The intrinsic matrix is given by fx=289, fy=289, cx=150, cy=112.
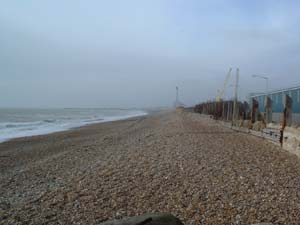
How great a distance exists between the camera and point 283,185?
6113 mm

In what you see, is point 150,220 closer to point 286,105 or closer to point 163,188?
point 163,188

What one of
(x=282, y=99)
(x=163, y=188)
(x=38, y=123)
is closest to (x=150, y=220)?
(x=163, y=188)

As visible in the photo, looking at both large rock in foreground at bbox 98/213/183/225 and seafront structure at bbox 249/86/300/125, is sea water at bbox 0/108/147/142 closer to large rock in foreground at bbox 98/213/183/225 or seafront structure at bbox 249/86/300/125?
seafront structure at bbox 249/86/300/125

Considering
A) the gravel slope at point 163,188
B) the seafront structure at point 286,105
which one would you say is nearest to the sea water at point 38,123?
the gravel slope at point 163,188

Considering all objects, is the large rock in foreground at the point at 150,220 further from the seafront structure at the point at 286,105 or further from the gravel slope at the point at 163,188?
the seafront structure at the point at 286,105

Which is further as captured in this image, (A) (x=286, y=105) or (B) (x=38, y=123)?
(B) (x=38, y=123)

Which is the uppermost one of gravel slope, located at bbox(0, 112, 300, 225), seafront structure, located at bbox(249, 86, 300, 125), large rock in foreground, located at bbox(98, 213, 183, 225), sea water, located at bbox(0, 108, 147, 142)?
A: seafront structure, located at bbox(249, 86, 300, 125)

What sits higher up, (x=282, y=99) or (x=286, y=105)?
(x=282, y=99)

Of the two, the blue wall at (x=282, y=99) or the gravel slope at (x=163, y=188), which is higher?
the blue wall at (x=282, y=99)

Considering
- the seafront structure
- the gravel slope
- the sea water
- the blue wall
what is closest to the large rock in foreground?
the gravel slope

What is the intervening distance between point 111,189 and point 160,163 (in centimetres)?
240

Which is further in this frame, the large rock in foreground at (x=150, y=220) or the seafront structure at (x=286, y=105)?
the seafront structure at (x=286, y=105)

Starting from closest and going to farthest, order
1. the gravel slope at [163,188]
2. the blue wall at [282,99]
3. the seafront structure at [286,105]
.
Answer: the gravel slope at [163,188], the seafront structure at [286,105], the blue wall at [282,99]

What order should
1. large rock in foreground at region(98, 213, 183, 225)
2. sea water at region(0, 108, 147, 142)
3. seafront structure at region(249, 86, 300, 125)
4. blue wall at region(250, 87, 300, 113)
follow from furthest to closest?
sea water at region(0, 108, 147, 142) < blue wall at region(250, 87, 300, 113) < seafront structure at region(249, 86, 300, 125) < large rock in foreground at region(98, 213, 183, 225)
